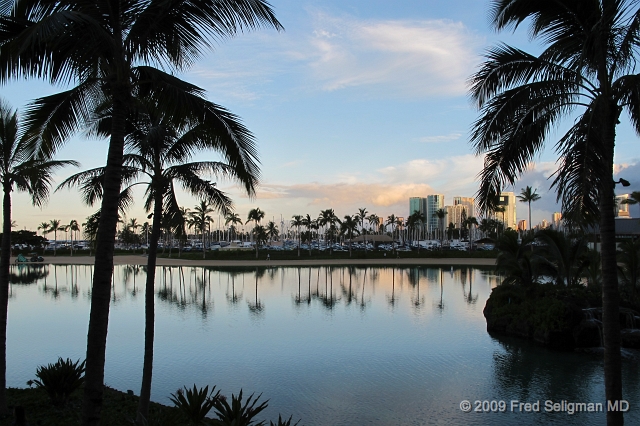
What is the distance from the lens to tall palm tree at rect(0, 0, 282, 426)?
19.1ft

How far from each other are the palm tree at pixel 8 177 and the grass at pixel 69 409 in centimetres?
67

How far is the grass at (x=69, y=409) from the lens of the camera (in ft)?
30.2

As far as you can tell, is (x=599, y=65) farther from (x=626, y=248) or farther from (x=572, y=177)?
(x=626, y=248)

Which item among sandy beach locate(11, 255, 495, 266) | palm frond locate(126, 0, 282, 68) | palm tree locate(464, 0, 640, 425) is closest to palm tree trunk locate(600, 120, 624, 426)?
palm tree locate(464, 0, 640, 425)

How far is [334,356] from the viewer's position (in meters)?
17.8

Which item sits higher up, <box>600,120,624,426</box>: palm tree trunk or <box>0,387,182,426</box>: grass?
<box>600,120,624,426</box>: palm tree trunk

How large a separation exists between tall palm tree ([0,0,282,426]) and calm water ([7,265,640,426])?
747cm

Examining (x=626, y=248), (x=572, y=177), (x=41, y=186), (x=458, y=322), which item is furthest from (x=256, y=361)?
(x=626, y=248)

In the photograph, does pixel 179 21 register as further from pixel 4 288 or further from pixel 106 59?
pixel 4 288

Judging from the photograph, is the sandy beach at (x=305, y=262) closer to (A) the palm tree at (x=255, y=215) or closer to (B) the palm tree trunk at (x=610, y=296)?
(A) the palm tree at (x=255, y=215)

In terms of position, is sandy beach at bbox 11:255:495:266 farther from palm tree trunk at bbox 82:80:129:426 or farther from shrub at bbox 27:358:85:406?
palm tree trunk at bbox 82:80:129:426

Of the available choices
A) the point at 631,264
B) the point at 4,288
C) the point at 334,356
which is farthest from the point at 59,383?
the point at 631,264

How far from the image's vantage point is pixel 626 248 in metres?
21.8

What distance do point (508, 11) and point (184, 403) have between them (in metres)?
8.84
